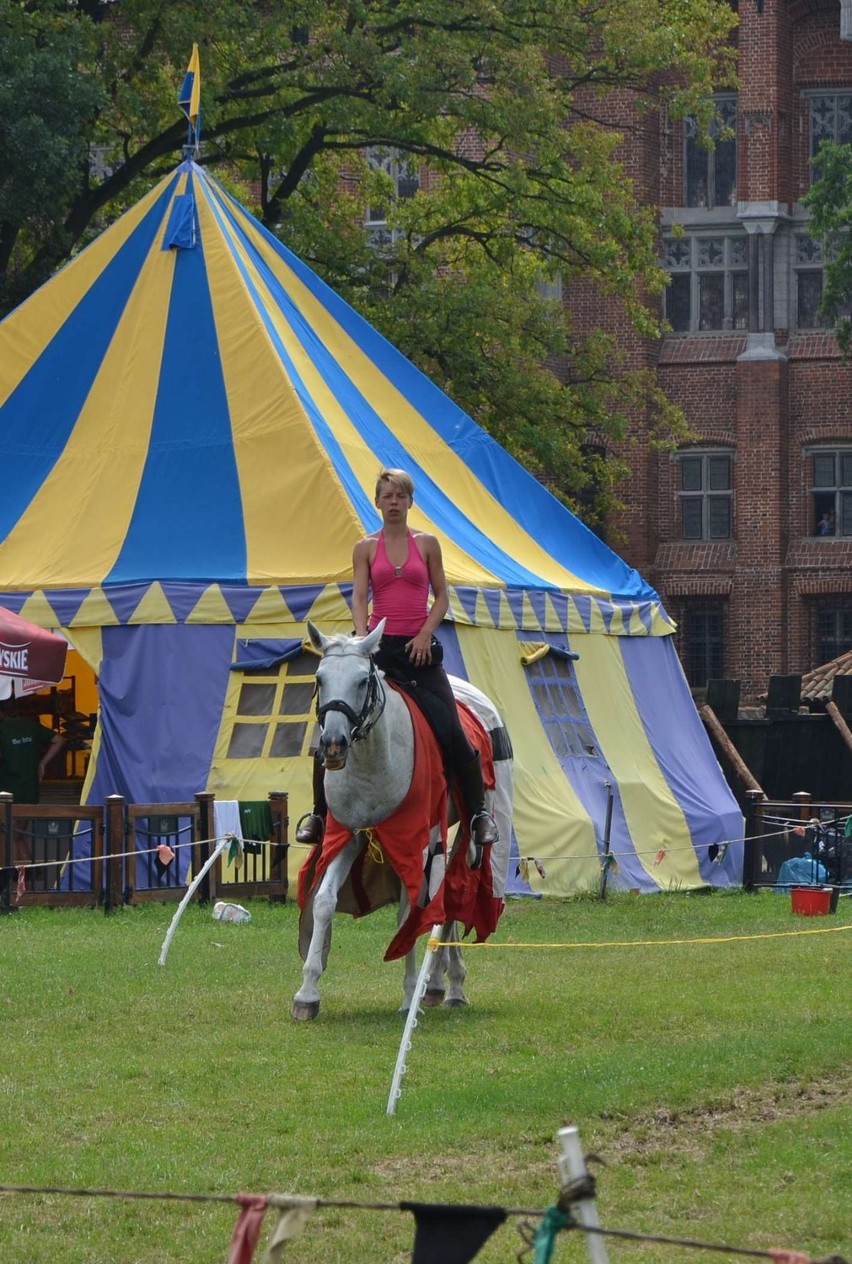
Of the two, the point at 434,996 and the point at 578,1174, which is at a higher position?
the point at 578,1174

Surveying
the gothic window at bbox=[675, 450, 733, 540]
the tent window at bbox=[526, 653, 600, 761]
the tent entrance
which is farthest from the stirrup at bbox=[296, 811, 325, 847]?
the gothic window at bbox=[675, 450, 733, 540]

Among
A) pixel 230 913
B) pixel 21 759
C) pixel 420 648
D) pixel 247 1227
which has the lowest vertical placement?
pixel 230 913

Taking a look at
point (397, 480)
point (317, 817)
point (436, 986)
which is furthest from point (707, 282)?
point (317, 817)

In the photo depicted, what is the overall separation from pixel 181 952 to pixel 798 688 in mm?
14669

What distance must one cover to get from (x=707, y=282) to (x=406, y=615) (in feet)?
102

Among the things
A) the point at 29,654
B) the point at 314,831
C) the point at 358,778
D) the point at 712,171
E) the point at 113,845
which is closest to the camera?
the point at 358,778

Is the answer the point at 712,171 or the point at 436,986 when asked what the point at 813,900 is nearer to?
the point at 436,986

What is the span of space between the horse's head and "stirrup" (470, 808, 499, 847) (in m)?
1.14

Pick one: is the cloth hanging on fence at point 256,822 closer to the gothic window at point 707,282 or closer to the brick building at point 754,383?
the brick building at point 754,383

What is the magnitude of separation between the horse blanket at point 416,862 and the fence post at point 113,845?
5151 mm

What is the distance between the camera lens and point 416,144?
25.5 meters

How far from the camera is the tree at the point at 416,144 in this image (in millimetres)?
23359

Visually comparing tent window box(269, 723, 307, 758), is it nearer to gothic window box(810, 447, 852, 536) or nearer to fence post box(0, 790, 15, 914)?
fence post box(0, 790, 15, 914)

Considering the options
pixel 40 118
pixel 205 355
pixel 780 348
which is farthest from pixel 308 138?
pixel 780 348
